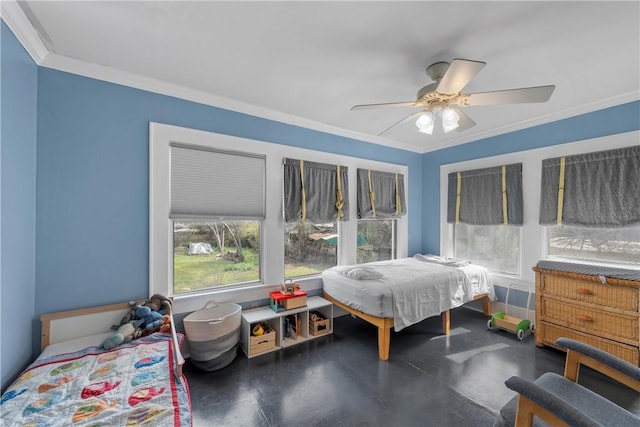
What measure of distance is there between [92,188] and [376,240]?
3.51 meters

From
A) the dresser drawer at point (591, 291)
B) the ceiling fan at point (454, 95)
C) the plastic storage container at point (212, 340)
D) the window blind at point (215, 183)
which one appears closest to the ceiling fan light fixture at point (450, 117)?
the ceiling fan at point (454, 95)

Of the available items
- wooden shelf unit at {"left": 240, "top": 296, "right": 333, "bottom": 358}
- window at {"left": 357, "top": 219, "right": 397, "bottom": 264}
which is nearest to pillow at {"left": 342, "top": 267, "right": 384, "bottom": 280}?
wooden shelf unit at {"left": 240, "top": 296, "right": 333, "bottom": 358}

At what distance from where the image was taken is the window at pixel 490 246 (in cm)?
354

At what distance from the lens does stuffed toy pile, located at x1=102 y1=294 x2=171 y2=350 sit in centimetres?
190

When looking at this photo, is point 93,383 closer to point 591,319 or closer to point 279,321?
point 279,321

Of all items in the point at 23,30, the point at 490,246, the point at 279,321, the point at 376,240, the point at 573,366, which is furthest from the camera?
the point at 376,240

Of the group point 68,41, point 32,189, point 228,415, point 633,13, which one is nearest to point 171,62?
point 68,41

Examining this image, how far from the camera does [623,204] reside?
8.63ft

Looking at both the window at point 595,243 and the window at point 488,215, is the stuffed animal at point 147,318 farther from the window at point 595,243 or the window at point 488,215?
the window at point 595,243

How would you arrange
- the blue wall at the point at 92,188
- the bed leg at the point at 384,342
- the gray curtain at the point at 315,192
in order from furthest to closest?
the gray curtain at the point at 315,192, the bed leg at the point at 384,342, the blue wall at the point at 92,188

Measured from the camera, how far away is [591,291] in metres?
2.46

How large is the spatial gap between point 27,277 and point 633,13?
426cm

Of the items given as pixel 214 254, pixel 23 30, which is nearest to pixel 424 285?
pixel 214 254

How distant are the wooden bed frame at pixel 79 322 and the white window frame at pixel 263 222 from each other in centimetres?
30
